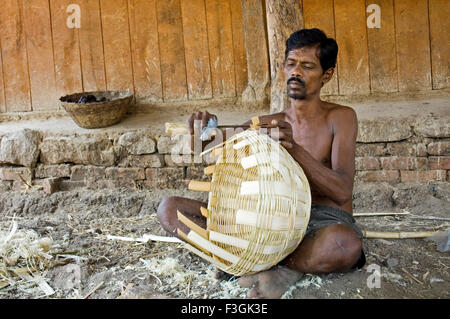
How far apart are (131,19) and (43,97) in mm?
1139

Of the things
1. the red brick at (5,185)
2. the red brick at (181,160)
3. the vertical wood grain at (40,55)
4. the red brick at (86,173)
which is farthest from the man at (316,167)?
the vertical wood grain at (40,55)

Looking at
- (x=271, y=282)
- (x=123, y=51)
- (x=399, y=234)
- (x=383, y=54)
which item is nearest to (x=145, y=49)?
(x=123, y=51)

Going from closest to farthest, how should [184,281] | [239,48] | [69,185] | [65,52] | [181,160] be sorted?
1. [184,281]
2. [181,160]
3. [69,185]
4. [239,48]
5. [65,52]

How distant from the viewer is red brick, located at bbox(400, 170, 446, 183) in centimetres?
366

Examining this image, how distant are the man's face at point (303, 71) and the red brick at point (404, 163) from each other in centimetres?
149

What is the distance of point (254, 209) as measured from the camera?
204 centimetres

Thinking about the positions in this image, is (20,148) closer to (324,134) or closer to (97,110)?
(97,110)

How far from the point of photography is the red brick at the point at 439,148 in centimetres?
363

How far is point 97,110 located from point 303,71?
6.94ft

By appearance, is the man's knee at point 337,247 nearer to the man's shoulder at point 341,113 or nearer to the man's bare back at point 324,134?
the man's bare back at point 324,134

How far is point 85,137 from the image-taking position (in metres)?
4.12
